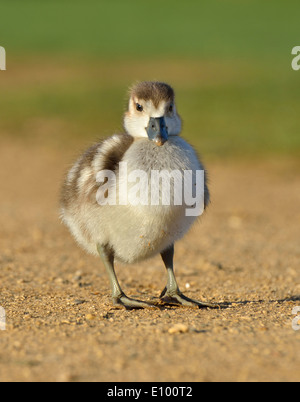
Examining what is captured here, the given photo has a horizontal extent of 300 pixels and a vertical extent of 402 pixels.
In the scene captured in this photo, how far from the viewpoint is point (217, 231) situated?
33.7 ft

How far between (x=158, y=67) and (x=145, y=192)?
24074 mm

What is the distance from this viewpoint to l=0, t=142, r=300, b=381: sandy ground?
4.06m

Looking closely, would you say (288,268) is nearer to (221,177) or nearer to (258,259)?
(258,259)

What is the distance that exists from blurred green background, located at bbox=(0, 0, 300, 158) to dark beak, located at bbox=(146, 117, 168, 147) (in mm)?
867

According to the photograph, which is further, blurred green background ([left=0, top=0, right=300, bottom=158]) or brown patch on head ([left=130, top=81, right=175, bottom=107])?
→ blurred green background ([left=0, top=0, right=300, bottom=158])

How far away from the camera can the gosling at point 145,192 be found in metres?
5.35

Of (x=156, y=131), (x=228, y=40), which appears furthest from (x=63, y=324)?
Answer: (x=228, y=40)

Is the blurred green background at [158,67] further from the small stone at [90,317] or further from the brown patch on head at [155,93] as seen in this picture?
the small stone at [90,317]

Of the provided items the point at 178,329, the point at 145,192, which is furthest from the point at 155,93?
the point at 178,329

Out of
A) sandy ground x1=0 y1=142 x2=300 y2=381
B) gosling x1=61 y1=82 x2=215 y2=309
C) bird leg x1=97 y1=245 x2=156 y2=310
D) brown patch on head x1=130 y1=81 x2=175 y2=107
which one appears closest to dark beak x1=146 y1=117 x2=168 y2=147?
gosling x1=61 y1=82 x2=215 y2=309

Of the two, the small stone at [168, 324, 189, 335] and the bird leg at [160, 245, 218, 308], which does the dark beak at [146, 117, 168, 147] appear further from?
the small stone at [168, 324, 189, 335]

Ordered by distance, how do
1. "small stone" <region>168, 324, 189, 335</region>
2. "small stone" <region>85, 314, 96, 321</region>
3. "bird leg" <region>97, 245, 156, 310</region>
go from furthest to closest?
"bird leg" <region>97, 245, 156, 310</region>
"small stone" <region>85, 314, 96, 321</region>
"small stone" <region>168, 324, 189, 335</region>

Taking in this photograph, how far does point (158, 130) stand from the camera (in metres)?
5.44
